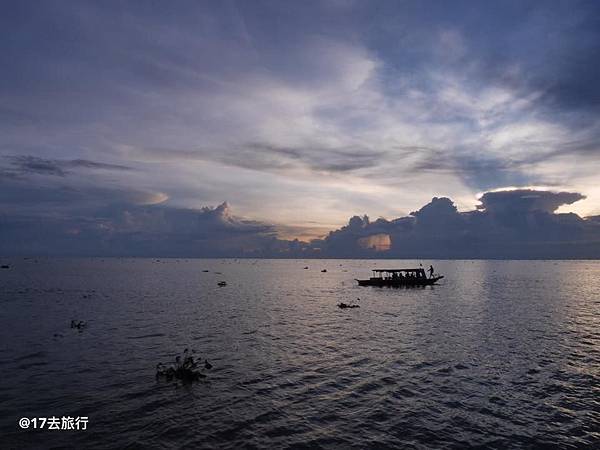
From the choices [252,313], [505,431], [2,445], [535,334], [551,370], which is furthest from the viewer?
[252,313]

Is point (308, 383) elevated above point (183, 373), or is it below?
below

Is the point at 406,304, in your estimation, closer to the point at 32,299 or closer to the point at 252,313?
the point at 252,313

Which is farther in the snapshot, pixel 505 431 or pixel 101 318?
pixel 101 318

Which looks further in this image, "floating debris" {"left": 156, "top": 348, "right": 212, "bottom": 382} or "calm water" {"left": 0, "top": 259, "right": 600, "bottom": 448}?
"floating debris" {"left": 156, "top": 348, "right": 212, "bottom": 382}

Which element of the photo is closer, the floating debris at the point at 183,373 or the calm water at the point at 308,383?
the calm water at the point at 308,383

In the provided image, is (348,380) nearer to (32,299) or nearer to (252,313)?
(252,313)

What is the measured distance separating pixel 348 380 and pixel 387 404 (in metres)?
4.89

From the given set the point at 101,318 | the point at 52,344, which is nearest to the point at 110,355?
the point at 52,344

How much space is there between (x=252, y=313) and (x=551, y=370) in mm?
43555

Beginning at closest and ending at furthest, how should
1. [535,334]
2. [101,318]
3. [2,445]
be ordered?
[2,445] → [535,334] → [101,318]

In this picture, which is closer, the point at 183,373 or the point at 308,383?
the point at 308,383

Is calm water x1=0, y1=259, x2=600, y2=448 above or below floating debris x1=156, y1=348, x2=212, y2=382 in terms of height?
below

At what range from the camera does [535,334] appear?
48.7 m

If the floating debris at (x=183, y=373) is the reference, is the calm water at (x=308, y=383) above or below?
below
